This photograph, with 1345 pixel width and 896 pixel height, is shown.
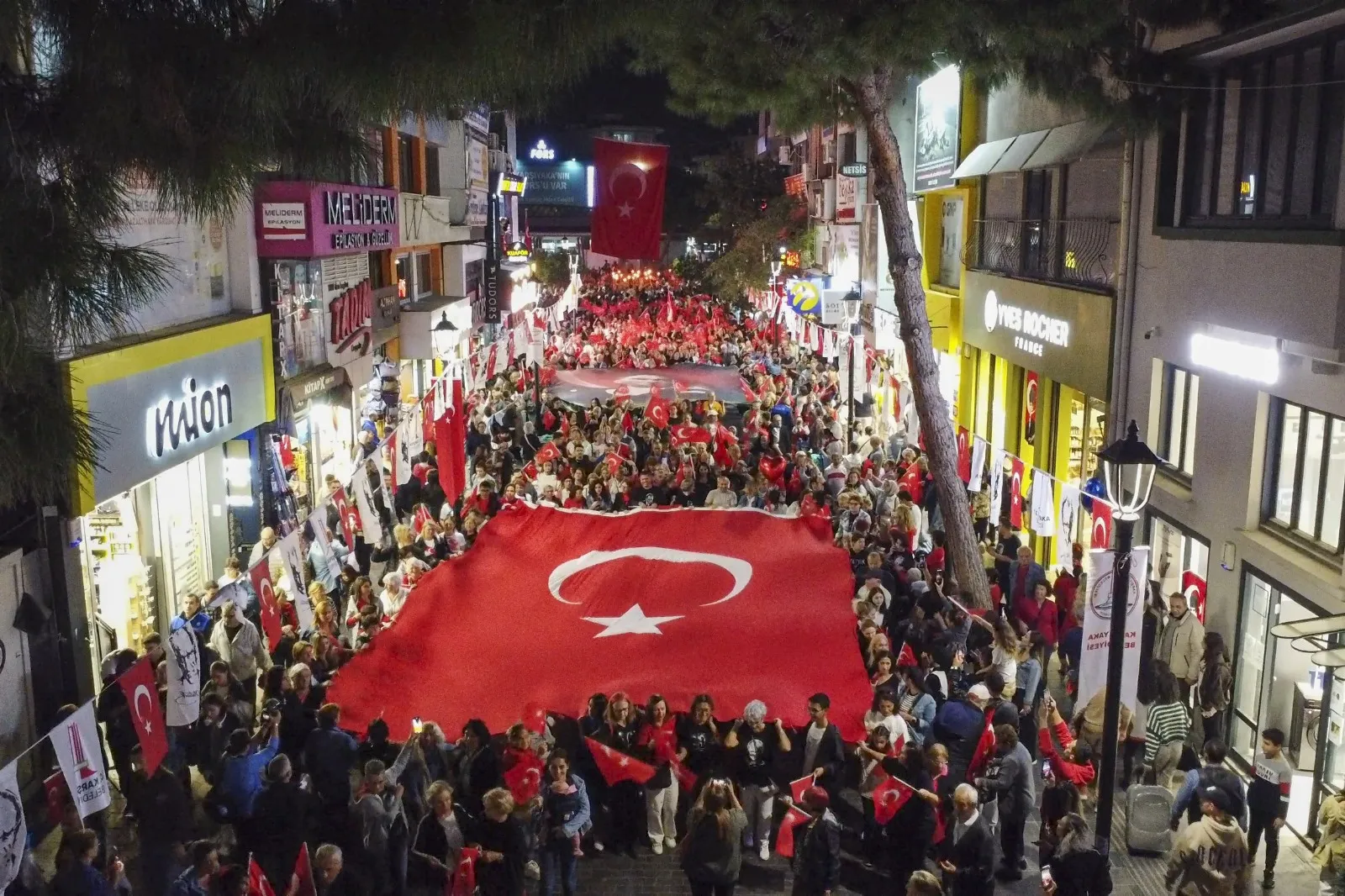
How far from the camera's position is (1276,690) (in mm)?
11906

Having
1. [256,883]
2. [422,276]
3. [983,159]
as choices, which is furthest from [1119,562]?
[422,276]

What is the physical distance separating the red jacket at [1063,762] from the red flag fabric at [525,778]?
4.58 metres

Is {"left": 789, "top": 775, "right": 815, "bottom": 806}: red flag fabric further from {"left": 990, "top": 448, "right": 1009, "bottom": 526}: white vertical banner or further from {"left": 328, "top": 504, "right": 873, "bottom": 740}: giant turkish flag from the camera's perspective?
{"left": 990, "top": 448, "right": 1009, "bottom": 526}: white vertical banner

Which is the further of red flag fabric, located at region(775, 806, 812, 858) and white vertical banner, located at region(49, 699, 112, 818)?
red flag fabric, located at region(775, 806, 812, 858)

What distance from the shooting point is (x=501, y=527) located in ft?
47.9

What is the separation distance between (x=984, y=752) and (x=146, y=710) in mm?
6984

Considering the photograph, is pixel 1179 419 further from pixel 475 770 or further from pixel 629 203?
pixel 629 203

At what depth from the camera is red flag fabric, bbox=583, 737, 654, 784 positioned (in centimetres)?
1035

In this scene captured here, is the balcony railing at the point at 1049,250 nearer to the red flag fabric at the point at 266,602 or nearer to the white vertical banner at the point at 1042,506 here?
the white vertical banner at the point at 1042,506

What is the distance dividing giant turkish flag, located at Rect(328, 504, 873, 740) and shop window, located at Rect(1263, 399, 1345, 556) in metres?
4.53

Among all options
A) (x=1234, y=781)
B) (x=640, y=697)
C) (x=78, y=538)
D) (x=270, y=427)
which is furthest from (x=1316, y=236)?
(x=270, y=427)

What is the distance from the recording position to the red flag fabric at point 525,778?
9531mm

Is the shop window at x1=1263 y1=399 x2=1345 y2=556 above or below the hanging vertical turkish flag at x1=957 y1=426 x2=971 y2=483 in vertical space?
above

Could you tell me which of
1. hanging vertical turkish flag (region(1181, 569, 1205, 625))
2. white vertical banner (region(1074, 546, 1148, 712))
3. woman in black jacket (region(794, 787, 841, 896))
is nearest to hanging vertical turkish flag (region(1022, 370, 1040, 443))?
hanging vertical turkish flag (region(1181, 569, 1205, 625))
